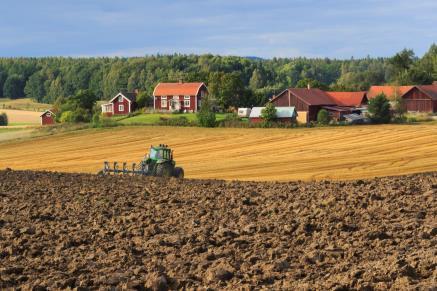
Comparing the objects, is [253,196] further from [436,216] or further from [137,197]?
[436,216]

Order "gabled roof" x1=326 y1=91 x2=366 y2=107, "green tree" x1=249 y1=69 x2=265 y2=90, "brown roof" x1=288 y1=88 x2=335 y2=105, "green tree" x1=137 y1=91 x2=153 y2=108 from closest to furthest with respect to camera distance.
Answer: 1. "brown roof" x1=288 y1=88 x2=335 y2=105
2. "gabled roof" x1=326 y1=91 x2=366 y2=107
3. "green tree" x1=137 y1=91 x2=153 y2=108
4. "green tree" x1=249 y1=69 x2=265 y2=90

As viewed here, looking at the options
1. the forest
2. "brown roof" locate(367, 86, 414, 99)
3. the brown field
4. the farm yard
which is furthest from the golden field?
the forest

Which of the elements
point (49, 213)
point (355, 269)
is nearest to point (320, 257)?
point (355, 269)

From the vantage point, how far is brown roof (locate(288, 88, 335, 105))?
79.4m

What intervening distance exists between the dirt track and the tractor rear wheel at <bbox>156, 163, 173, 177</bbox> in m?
5.96

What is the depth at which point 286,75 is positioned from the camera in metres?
186

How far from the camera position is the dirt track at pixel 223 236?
36.8ft

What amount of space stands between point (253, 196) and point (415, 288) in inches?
470

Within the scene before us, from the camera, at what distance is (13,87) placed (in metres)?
184

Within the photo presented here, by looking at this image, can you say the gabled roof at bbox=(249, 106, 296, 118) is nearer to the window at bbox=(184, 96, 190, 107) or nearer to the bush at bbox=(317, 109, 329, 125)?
the bush at bbox=(317, 109, 329, 125)

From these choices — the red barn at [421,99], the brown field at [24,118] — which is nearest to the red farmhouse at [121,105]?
the brown field at [24,118]

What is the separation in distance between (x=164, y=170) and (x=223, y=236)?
15491 mm

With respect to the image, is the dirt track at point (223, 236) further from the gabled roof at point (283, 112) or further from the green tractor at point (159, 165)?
the gabled roof at point (283, 112)

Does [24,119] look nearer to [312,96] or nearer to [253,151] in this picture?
[312,96]
